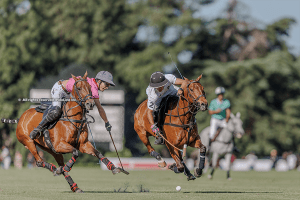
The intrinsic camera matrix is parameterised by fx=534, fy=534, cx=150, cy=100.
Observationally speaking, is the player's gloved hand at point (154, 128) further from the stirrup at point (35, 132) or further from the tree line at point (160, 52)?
the tree line at point (160, 52)

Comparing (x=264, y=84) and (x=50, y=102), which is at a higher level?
(x=50, y=102)

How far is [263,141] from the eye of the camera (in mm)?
33750

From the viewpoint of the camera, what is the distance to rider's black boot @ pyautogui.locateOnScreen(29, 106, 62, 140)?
1066cm

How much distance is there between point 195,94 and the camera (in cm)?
1052

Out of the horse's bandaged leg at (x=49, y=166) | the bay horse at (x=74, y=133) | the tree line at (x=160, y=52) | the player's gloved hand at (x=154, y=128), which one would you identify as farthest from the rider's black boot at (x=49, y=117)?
→ the tree line at (x=160, y=52)

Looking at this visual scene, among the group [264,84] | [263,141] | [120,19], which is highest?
Result: [120,19]

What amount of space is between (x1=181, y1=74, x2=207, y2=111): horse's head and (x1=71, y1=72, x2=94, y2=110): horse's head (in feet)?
6.52

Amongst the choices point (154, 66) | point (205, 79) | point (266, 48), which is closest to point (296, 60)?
point (266, 48)

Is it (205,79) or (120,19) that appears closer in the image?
(205,79)

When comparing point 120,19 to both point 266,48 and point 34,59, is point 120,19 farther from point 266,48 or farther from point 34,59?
point 266,48

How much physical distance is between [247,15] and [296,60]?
453cm

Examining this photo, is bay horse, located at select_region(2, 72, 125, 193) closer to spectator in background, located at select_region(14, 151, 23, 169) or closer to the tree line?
spectator in background, located at select_region(14, 151, 23, 169)

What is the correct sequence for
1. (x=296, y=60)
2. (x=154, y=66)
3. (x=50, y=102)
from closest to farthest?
(x=50, y=102)
(x=154, y=66)
(x=296, y=60)

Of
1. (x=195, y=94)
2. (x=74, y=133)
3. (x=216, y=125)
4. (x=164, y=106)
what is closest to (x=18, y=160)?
(x=216, y=125)
